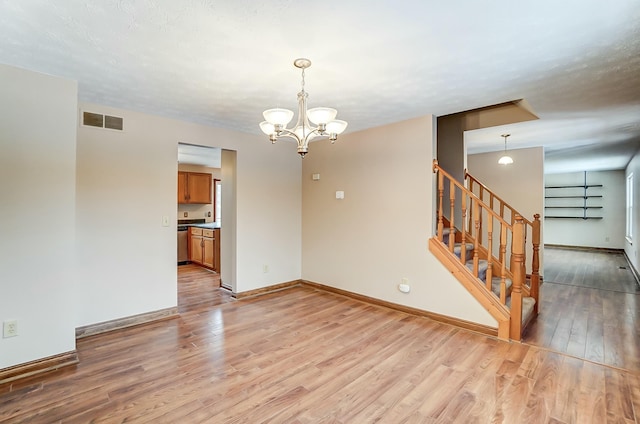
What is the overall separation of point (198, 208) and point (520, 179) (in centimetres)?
702

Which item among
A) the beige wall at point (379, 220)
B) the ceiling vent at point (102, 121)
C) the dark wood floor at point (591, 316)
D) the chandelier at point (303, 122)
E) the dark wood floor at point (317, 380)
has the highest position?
the ceiling vent at point (102, 121)

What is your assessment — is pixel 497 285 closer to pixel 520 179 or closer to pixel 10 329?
pixel 520 179

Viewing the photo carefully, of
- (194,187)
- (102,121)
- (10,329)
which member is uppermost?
(102,121)

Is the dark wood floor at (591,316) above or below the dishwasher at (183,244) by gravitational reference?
below

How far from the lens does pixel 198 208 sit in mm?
7699

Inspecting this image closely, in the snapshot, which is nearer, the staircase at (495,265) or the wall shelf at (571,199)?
the staircase at (495,265)

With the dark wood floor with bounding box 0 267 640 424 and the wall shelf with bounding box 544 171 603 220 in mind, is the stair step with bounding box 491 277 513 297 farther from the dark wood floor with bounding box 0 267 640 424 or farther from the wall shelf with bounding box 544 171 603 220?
the wall shelf with bounding box 544 171 603 220

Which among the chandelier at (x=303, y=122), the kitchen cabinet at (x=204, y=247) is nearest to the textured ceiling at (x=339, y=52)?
the chandelier at (x=303, y=122)

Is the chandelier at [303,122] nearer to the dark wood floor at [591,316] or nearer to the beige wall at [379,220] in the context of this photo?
the beige wall at [379,220]

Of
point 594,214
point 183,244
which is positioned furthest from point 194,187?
point 594,214

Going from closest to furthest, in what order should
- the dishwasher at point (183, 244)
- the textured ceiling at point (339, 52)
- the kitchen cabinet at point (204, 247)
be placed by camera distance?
the textured ceiling at point (339, 52) → the kitchen cabinet at point (204, 247) → the dishwasher at point (183, 244)

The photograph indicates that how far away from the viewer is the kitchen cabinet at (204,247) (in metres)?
6.07

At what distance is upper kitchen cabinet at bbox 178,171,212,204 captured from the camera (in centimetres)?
709

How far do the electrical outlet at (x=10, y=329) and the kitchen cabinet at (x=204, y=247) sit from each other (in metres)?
3.62
